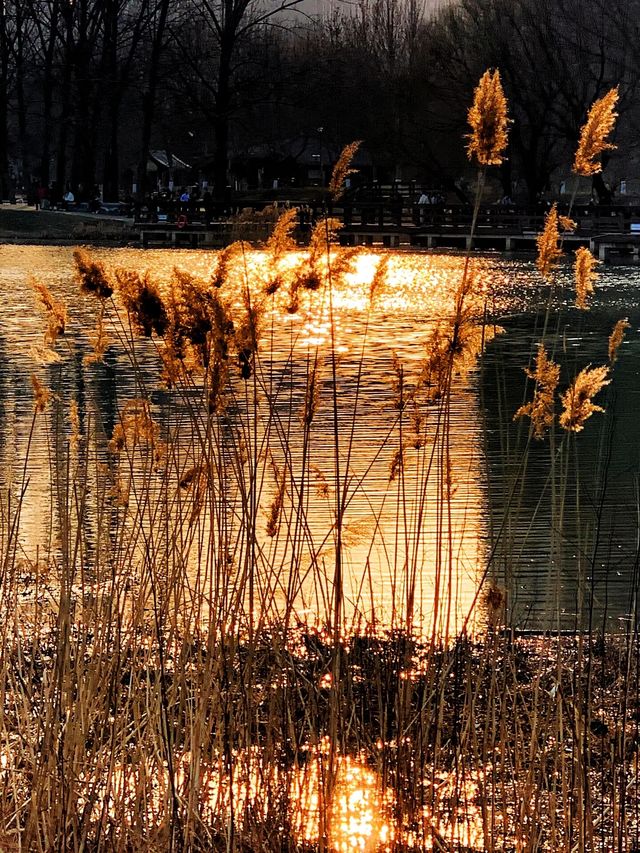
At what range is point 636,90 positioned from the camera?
47281 mm

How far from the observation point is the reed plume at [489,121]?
357cm

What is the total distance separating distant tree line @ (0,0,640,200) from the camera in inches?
1927

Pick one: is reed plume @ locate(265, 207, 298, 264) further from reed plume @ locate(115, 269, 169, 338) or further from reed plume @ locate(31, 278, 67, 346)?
reed plume @ locate(31, 278, 67, 346)

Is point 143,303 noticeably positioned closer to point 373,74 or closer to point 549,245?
point 549,245

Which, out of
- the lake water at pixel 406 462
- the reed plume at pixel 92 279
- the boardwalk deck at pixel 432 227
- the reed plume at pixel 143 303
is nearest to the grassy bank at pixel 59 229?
the boardwalk deck at pixel 432 227

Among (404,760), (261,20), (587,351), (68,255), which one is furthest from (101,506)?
(261,20)

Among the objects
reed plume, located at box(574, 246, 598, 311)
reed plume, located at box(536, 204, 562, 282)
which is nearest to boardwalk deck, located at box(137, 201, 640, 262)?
reed plume, located at box(574, 246, 598, 311)

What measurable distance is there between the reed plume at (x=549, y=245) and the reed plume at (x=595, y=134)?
14 centimetres

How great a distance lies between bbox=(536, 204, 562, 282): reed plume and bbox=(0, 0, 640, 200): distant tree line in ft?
136

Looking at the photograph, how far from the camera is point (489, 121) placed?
3611mm

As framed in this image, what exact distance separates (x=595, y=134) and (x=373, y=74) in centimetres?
5879

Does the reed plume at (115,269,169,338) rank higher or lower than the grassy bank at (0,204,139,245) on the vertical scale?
higher

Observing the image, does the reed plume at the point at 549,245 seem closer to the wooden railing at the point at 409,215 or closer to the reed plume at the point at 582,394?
the reed plume at the point at 582,394

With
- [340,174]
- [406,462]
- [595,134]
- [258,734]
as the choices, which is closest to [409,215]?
[406,462]
